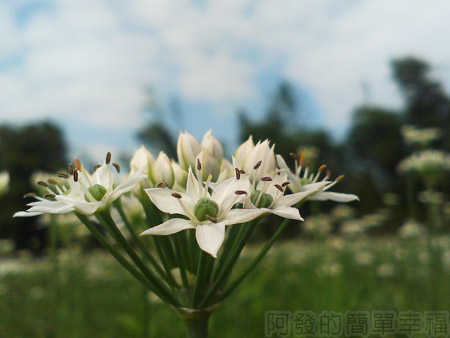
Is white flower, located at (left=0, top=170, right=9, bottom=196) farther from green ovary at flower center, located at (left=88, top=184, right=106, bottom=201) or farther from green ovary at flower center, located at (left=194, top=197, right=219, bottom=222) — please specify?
green ovary at flower center, located at (left=194, top=197, right=219, bottom=222)

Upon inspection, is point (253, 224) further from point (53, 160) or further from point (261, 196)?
point (53, 160)

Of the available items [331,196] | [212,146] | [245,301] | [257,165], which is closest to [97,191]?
[212,146]

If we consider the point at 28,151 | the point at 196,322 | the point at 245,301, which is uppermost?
the point at 28,151

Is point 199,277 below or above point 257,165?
below

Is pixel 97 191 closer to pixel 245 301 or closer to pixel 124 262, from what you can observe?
pixel 124 262

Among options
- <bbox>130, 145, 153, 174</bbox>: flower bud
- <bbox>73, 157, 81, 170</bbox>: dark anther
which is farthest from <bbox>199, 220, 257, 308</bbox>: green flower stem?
<bbox>73, 157, 81, 170</bbox>: dark anther

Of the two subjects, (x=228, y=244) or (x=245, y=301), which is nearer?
(x=228, y=244)

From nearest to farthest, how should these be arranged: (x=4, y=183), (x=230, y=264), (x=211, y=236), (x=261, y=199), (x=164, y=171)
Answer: (x=211, y=236) < (x=230, y=264) < (x=261, y=199) < (x=164, y=171) < (x=4, y=183)
